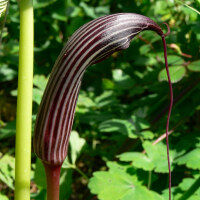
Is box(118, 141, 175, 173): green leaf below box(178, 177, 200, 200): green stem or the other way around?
the other way around

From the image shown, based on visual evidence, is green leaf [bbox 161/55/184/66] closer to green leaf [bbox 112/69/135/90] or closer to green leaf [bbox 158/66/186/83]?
green leaf [bbox 158/66/186/83]

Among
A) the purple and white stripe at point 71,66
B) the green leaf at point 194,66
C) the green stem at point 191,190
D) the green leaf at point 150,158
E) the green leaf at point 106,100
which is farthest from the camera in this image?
the green leaf at point 106,100

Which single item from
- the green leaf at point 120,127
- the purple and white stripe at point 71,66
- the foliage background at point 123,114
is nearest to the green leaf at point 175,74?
the foliage background at point 123,114

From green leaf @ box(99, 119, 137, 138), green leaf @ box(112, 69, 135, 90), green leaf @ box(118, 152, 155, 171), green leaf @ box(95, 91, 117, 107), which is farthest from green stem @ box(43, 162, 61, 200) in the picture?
green leaf @ box(112, 69, 135, 90)

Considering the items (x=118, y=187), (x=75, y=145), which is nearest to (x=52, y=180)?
(x=118, y=187)

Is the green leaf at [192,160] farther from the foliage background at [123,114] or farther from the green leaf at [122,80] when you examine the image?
the green leaf at [122,80]

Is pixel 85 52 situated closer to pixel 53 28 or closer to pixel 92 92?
pixel 92 92
